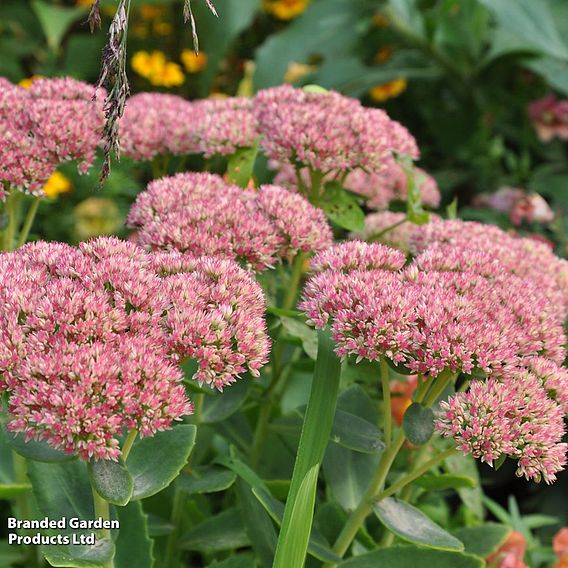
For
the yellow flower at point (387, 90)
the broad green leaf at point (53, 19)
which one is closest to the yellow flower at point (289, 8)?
the yellow flower at point (387, 90)

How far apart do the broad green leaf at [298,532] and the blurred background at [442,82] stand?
114 cm

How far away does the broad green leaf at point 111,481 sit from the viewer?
2.76 ft

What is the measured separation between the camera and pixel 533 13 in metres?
2.01

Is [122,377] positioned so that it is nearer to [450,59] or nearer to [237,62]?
[450,59]

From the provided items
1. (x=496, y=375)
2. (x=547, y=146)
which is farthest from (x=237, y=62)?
(x=496, y=375)

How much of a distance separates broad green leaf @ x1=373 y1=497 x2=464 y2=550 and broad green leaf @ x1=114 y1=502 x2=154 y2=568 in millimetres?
264

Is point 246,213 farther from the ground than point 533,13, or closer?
closer

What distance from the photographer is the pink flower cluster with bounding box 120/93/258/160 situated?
51.1 inches

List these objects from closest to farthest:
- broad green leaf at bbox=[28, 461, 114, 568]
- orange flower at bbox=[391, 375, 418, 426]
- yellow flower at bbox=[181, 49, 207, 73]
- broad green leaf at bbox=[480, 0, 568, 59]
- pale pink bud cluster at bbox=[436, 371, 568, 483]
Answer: pale pink bud cluster at bbox=[436, 371, 568, 483]
broad green leaf at bbox=[28, 461, 114, 568]
orange flower at bbox=[391, 375, 418, 426]
broad green leaf at bbox=[480, 0, 568, 59]
yellow flower at bbox=[181, 49, 207, 73]

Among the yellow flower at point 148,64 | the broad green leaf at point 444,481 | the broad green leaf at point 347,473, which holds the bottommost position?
the broad green leaf at point 347,473

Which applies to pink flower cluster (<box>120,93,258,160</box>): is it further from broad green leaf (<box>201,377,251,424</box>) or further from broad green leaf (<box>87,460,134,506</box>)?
broad green leaf (<box>87,460,134,506</box>)

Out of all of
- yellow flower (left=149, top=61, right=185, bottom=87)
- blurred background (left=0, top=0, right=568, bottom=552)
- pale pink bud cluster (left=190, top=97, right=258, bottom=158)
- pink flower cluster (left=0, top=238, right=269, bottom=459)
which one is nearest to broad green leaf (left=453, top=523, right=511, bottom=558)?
pink flower cluster (left=0, top=238, right=269, bottom=459)

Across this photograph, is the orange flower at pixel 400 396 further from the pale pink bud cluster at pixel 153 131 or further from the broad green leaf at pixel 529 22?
the broad green leaf at pixel 529 22

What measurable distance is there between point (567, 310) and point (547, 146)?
134 cm
